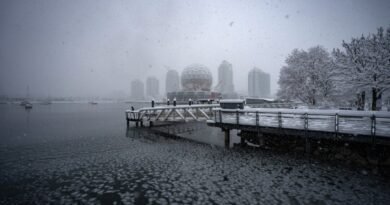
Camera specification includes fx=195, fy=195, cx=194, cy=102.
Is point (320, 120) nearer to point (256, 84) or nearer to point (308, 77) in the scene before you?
point (308, 77)

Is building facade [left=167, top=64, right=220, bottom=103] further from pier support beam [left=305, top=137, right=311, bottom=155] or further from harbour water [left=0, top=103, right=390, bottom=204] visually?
pier support beam [left=305, top=137, right=311, bottom=155]

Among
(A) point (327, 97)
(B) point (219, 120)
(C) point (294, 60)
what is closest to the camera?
(B) point (219, 120)

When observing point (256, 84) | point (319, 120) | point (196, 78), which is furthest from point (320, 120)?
point (256, 84)

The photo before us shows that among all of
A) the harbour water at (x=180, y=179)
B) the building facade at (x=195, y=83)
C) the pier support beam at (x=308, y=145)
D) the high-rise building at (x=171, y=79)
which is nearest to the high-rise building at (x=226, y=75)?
the high-rise building at (x=171, y=79)

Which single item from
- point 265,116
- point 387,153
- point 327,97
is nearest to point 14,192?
point 265,116

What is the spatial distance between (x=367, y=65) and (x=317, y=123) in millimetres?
13796

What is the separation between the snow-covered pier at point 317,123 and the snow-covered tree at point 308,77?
652 inches

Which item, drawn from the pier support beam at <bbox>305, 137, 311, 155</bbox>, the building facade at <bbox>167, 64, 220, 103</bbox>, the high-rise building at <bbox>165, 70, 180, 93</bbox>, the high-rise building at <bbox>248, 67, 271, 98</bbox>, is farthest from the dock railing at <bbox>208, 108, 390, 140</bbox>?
the high-rise building at <bbox>165, 70, 180, 93</bbox>

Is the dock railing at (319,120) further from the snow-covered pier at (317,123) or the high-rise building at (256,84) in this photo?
the high-rise building at (256,84)

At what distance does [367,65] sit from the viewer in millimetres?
20172

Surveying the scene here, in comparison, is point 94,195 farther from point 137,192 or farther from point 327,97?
point 327,97

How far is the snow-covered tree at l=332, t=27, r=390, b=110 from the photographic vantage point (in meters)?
19.3

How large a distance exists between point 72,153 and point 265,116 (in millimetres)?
14123

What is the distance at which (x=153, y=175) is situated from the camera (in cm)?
964
